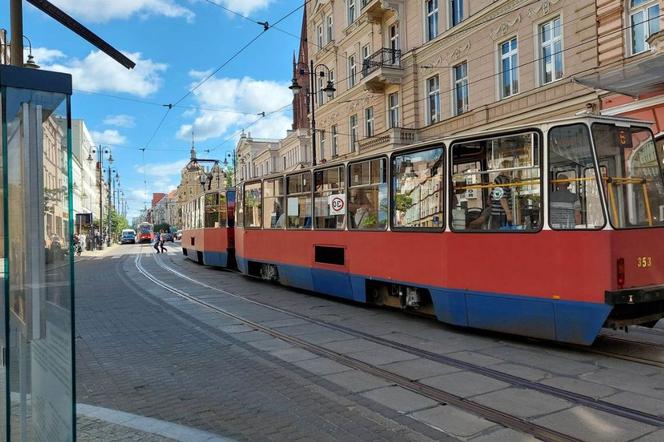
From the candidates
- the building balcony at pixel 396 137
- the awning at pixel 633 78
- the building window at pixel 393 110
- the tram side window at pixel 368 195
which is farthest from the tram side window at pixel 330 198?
the building window at pixel 393 110

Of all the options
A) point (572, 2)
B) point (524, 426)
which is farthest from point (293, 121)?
point (524, 426)

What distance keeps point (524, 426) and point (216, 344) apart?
179 inches

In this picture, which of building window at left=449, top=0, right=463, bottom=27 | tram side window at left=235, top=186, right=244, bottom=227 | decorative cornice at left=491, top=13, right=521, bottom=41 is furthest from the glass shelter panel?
building window at left=449, top=0, right=463, bottom=27

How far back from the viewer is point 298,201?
12625 millimetres

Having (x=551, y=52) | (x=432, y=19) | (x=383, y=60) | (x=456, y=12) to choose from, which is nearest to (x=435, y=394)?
(x=551, y=52)

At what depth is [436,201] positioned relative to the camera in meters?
8.31

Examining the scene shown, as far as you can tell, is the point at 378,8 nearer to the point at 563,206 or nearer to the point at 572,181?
the point at 572,181

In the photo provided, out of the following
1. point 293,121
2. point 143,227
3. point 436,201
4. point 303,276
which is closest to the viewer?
point 436,201

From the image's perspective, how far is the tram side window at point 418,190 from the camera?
27.2 feet

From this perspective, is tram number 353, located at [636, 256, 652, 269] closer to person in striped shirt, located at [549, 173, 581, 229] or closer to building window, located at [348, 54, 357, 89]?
person in striped shirt, located at [549, 173, 581, 229]

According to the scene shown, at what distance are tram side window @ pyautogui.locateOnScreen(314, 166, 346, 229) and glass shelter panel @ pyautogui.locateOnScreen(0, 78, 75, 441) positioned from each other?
805 centimetres

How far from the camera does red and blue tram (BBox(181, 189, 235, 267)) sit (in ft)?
65.0

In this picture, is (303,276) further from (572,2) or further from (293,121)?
(293,121)

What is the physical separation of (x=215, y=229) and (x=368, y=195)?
38.6 ft
